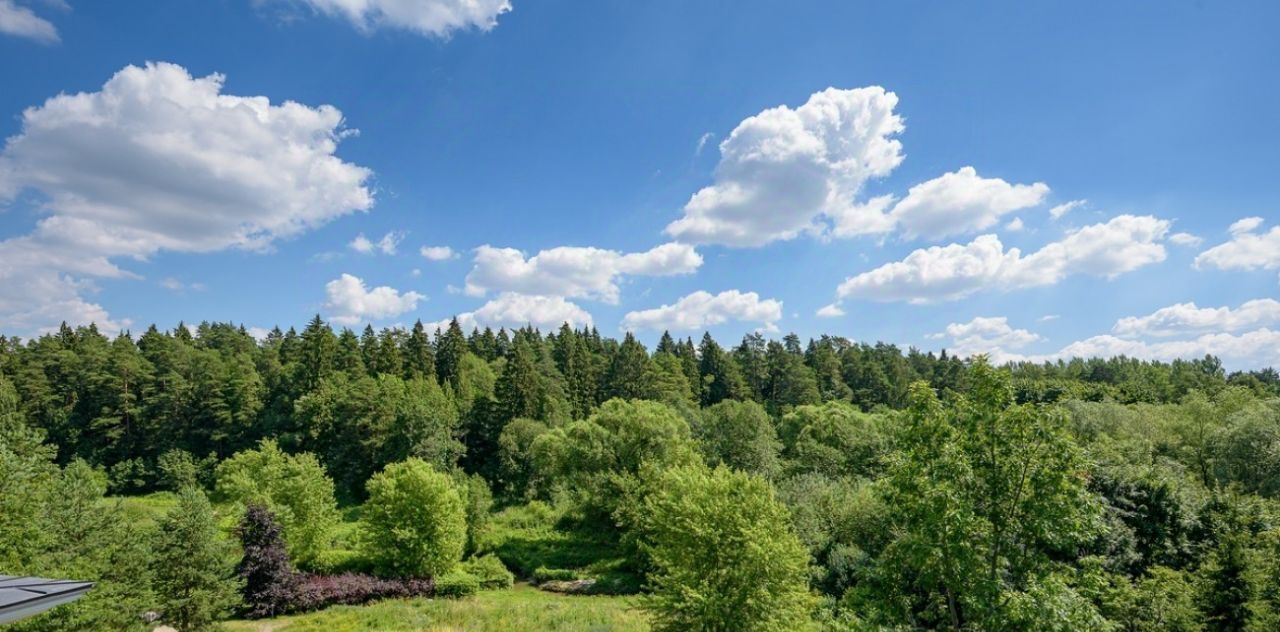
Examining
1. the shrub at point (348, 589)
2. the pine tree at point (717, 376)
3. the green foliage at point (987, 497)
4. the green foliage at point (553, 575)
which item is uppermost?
the pine tree at point (717, 376)

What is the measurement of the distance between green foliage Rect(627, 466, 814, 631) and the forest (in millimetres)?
77

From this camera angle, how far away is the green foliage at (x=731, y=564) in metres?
16.4

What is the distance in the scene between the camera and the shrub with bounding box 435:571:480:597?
100 feet

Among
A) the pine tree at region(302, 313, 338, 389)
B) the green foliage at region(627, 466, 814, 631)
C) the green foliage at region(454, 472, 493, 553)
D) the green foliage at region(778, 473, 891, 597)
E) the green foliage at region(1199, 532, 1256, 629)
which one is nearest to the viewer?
the green foliage at region(1199, 532, 1256, 629)

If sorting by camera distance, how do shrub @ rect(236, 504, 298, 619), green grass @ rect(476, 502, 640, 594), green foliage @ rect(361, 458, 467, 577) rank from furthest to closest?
green grass @ rect(476, 502, 640, 594) → green foliage @ rect(361, 458, 467, 577) → shrub @ rect(236, 504, 298, 619)

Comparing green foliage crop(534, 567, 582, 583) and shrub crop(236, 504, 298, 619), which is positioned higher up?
shrub crop(236, 504, 298, 619)

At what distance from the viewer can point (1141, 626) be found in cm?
1600

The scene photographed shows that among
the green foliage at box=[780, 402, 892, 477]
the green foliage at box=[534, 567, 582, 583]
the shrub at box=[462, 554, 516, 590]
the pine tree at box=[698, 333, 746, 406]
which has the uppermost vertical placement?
the pine tree at box=[698, 333, 746, 406]

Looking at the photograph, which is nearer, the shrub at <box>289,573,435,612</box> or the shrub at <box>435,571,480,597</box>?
the shrub at <box>289,573,435,612</box>

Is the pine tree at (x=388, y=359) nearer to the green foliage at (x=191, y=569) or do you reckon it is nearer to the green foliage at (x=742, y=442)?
the green foliage at (x=742, y=442)

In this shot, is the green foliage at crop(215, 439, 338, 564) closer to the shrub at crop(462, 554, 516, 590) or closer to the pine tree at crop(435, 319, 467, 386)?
the shrub at crop(462, 554, 516, 590)

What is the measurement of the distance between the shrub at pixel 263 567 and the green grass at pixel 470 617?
0.85m

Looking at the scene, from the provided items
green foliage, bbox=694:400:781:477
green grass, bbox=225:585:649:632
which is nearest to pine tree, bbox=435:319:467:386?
green foliage, bbox=694:400:781:477

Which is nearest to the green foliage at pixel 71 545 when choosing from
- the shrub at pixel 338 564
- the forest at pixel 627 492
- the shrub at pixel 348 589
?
the forest at pixel 627 492
